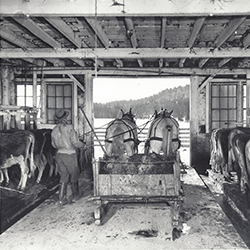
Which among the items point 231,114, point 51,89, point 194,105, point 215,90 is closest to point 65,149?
point 51,89

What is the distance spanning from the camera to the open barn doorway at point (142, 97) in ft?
36.1

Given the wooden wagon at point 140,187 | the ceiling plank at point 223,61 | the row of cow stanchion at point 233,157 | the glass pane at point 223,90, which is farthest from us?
the glass pane at point 223,90

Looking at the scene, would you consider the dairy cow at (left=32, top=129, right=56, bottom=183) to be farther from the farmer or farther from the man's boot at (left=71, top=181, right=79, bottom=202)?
the farmer

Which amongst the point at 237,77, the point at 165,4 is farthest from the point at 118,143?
the point at 237,77

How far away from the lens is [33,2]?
11.3ft

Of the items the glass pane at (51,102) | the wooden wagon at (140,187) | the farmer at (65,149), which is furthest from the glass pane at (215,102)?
the wooden wagon at (140,187)

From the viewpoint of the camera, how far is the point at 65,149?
5.72 m

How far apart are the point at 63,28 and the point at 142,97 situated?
14563mm

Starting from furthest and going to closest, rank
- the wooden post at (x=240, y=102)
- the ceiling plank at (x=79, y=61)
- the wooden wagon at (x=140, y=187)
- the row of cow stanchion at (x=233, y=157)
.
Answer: the wooden post at (x=240, y=102), the ceiling plank at (x=79, y=61), the row of cow stanchion at (x=233, y=157), the wooden wagon at (x=140, y=187)

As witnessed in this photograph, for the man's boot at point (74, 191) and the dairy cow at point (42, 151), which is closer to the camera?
the man's boot at point (74, 191)

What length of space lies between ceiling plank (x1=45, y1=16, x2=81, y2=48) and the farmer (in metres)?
1.64

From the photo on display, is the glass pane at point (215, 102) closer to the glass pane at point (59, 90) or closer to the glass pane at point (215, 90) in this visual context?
→ the glass pane at point (215, 90)

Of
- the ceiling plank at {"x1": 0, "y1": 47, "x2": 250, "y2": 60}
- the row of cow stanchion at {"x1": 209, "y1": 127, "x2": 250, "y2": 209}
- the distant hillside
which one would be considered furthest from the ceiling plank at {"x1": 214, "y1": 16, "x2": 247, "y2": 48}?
the distant hillside

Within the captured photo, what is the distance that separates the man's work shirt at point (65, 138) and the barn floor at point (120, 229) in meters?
1.22
